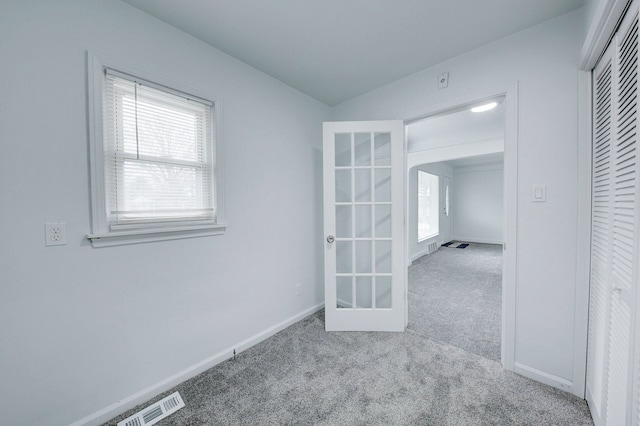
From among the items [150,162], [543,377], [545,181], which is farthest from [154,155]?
[543,377]

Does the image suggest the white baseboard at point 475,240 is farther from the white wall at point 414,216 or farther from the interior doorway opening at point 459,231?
the white wall at point 414,216

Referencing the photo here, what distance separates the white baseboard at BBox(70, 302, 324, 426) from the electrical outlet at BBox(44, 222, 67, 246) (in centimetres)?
97

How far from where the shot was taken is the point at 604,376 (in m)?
1.19

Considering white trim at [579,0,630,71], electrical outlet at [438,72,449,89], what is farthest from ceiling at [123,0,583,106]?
white trim at [579,0,630,71]

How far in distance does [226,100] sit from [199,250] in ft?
3.89

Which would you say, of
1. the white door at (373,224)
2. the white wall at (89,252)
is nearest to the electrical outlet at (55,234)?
the white wall at (89,252)

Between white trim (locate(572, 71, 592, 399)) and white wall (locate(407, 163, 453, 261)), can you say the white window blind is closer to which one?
white trim (locate(572, 71, 592, 399))

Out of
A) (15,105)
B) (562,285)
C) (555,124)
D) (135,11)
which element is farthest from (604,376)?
(135,11)

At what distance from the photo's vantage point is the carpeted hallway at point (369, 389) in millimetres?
1419

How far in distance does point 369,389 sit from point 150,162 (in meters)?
2.05

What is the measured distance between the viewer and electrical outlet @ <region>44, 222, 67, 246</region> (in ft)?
4.05

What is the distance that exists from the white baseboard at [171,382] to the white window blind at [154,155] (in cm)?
105

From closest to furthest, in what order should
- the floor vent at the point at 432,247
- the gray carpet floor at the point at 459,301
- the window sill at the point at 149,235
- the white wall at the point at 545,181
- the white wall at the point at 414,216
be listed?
the window sill at the point at 149,235
the white wall at the point at 545,181
the gray carpet floor at the point at 459,301
the white wall at the point at 414,216
the floor vent at the point at 432,247

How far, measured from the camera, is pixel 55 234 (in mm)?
1255
